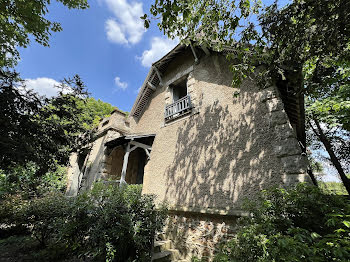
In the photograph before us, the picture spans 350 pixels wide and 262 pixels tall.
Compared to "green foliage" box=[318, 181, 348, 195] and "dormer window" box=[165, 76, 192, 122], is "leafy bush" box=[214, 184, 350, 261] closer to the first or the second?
"green foliage" box=[318, 181, 348, 195]

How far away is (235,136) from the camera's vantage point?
4488 millimetres

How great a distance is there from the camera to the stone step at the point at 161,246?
4.11 m

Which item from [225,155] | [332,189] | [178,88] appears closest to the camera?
[332,189]

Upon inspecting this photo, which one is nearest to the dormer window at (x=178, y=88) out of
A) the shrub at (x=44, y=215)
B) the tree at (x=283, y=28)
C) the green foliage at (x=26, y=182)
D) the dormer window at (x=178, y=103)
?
the dormer window at (x=178, y=103)

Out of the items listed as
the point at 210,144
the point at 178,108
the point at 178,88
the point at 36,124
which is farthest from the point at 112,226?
the point at 178,88

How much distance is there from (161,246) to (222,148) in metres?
3.12

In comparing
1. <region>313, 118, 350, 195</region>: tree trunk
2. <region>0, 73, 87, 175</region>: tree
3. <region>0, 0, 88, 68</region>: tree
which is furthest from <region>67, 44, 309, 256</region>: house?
<region>313, 118, 350, 195</region>: tree trunk

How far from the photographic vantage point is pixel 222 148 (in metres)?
4.63

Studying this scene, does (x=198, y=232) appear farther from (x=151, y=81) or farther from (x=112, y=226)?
(x=151, y=81)

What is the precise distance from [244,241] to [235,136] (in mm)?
2687

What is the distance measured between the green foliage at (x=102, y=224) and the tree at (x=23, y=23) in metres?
5.22

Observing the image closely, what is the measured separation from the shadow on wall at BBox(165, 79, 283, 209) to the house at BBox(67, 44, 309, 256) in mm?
22

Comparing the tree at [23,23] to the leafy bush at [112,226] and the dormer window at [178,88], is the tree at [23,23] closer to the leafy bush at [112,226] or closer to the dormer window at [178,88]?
the dormer window at [178,88]

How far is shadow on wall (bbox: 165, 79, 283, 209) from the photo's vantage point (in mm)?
3826
